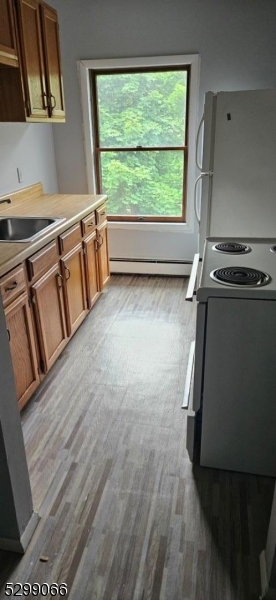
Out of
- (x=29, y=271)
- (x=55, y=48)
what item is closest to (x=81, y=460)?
(x=29, y=271)

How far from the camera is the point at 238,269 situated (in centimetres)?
178

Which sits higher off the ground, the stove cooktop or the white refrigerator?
the white refrigerator

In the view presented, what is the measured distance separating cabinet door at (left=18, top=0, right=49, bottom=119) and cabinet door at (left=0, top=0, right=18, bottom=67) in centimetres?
9

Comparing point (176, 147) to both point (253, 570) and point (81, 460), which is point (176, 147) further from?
point (253, 570)

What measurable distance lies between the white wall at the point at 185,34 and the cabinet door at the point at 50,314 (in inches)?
84.8

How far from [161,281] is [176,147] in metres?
1.28

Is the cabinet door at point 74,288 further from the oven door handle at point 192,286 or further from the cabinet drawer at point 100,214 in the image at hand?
the oven door handle at point 192,286

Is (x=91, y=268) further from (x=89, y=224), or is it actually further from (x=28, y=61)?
(x=28, y=61)

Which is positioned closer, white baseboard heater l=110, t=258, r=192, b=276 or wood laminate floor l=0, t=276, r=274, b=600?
wood laminate floor l=0, t=276, r=274, b=600

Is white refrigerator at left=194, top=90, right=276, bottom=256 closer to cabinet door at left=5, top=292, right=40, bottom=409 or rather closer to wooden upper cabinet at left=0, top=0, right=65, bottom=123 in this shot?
wooden upper cabinet at left=0, top=0, right=65, bottom=123

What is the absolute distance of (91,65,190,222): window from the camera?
3584mm

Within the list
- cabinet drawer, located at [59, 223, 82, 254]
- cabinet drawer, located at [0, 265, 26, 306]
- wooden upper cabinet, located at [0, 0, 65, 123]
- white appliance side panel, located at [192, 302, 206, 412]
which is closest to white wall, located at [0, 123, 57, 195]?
wooden upper cabinet, located at [0, 0, 65, 123]

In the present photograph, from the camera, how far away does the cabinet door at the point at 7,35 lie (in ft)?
7.54

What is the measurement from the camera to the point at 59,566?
1450 millimetres
